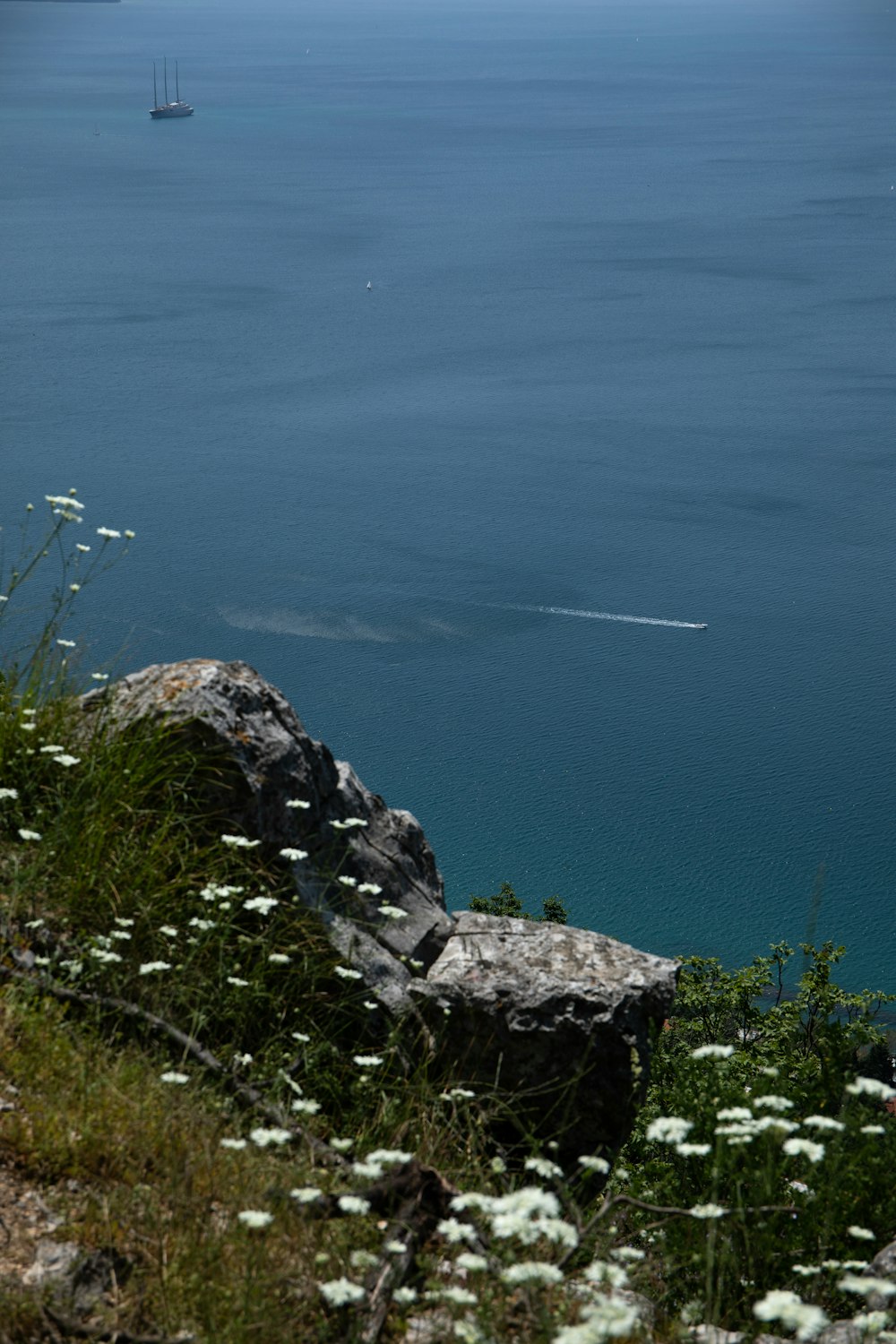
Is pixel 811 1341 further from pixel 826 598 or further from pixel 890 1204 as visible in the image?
pixel 826 598

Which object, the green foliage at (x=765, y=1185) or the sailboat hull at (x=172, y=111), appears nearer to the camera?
the green foliage at (x=765, y=1185)

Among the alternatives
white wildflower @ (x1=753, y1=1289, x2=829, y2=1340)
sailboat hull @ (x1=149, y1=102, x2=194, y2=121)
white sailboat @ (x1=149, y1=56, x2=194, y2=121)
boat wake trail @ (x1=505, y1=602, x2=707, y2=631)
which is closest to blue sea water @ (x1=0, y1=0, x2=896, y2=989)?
boat wake trail @ (x1=505, y1=602, x2=707, y2=631)

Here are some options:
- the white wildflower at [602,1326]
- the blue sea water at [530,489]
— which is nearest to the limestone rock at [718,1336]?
the white wildflower at [602,1326]

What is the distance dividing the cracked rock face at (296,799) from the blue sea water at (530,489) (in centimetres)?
173

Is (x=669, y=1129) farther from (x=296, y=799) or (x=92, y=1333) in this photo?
(x=296, y=799)

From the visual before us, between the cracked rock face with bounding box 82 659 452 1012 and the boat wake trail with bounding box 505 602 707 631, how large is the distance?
81.1 ft

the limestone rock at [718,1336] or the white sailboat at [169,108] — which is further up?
the white sailboat at [169,108]

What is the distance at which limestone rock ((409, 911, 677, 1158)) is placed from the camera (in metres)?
5.47

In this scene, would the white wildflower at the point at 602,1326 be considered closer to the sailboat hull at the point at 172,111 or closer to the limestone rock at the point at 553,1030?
the limestone rock at the point at 553,1030

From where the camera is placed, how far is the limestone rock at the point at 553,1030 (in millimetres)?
5473

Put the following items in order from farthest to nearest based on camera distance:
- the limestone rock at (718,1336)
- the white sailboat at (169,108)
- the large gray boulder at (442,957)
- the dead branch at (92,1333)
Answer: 1. the white sailboat at (169,108)
2. the large gray boulder at (442,957)
3. the limestone rock at (718,1336)
4. the dead branch at (92,1333)

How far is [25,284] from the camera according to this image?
57531mm

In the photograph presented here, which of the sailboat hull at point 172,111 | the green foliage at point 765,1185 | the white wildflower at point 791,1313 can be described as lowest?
the green foliage at point 765,1185

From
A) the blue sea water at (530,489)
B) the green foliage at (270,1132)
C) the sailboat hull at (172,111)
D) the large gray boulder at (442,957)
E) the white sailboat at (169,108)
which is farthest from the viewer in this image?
the white sailboat at (169,108)
